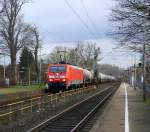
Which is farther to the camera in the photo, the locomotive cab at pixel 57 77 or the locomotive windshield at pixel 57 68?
the locomotive windshield at pixel 57 68

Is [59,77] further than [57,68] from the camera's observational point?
No

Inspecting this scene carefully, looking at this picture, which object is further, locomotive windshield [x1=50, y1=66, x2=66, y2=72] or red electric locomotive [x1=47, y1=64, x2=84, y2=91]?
locomotive windshield [x1=50, y1=66, x2=66, y2=72]

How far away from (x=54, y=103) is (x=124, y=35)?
25.4 feet

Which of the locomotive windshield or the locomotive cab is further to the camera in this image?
the locomotive windshield

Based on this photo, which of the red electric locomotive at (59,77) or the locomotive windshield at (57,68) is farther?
the locomotive windshield at (57,68)

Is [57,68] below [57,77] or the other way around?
the other way around

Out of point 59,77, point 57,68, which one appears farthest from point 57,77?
point 57,68

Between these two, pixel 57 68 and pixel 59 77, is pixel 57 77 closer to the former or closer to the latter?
pixel 59 77

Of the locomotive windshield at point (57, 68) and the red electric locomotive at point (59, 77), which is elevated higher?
the locomotive windshield at point (57, 68)

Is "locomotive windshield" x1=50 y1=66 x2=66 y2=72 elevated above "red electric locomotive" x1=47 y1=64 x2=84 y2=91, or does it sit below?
above

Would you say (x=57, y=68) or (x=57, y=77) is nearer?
(x=57, y=77)

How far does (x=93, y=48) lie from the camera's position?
6289 inches

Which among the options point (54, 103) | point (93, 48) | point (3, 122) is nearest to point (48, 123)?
point (3, 122)

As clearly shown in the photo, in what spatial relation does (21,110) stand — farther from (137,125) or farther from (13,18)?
(13,18)
